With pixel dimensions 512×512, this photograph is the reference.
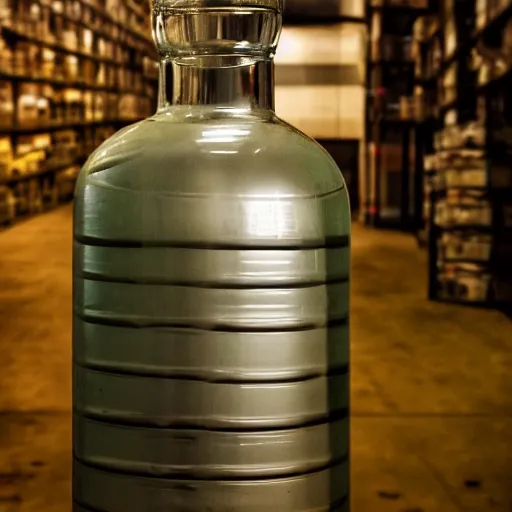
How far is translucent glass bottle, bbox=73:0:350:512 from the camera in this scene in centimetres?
87

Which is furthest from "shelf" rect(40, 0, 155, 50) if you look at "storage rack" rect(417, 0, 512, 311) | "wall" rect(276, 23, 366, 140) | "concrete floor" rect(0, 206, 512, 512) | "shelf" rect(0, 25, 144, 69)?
"storage rack" rect(417, 0, 512, 311)

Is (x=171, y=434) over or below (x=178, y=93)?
below

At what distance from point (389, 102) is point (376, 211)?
3.13 ft

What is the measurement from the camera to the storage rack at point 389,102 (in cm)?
805

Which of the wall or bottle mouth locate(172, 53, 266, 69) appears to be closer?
bottle mouth locate(172, 53, 266, 69)

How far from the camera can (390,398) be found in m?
2.88

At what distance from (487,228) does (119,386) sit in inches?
156

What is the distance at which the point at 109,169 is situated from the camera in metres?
0.90

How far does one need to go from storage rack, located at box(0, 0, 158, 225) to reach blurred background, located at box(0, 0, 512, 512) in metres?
0.03

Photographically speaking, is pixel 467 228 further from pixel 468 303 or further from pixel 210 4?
pixel 210 4

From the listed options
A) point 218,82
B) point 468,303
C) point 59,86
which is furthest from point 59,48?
point 218,82

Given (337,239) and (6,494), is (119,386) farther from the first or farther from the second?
(6,494)

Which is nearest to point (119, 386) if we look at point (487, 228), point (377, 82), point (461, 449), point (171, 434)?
point (171, 434)

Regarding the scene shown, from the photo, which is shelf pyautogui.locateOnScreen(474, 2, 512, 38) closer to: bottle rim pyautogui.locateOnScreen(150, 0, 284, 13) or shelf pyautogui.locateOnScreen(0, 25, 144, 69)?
shelf pyautogui.locateOnScreen(0, 25, 144, 69)
